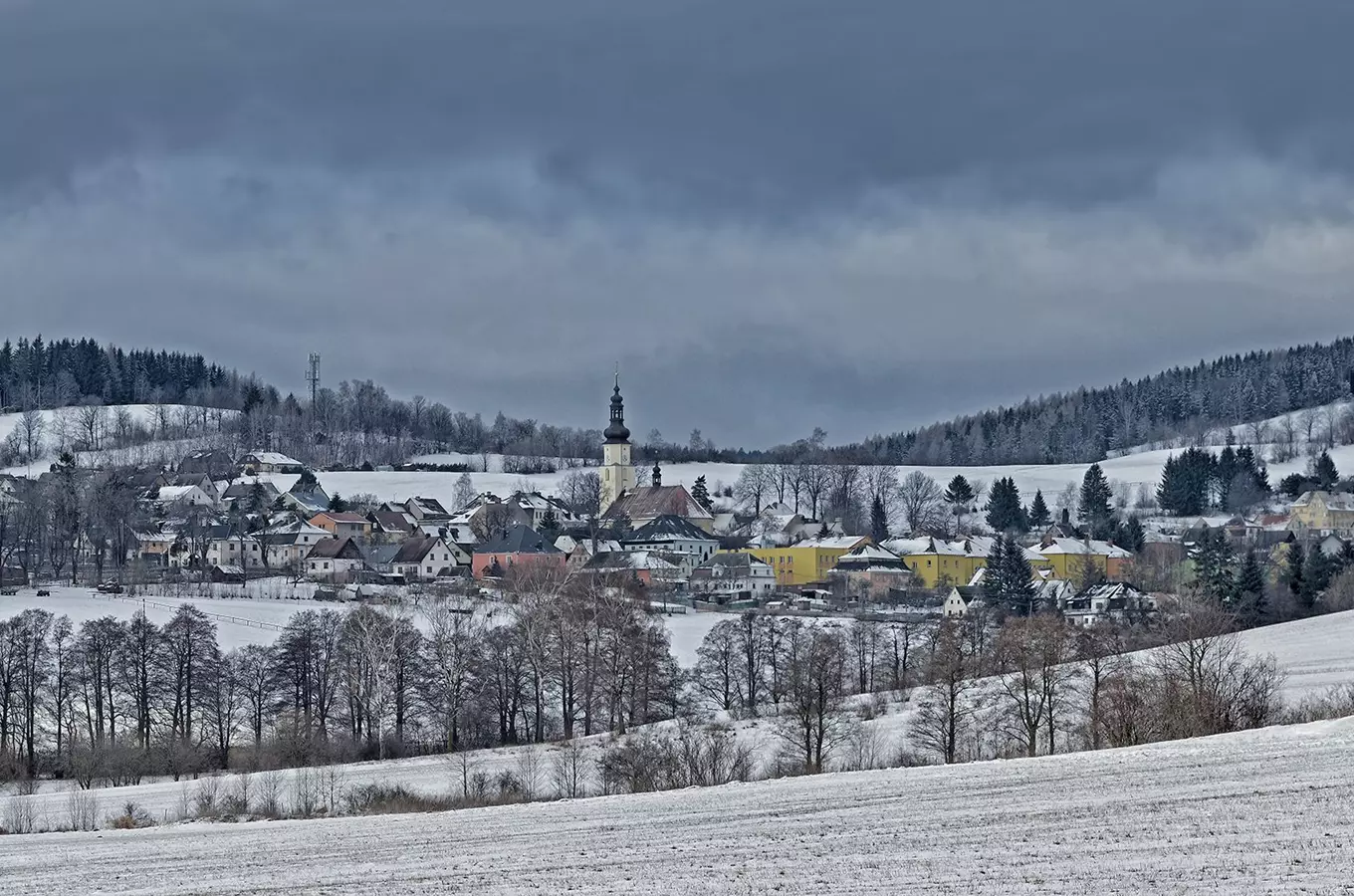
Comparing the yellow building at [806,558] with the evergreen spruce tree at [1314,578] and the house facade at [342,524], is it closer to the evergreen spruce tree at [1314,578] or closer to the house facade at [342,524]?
the house facade at [342,524]

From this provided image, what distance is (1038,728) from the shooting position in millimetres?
42812

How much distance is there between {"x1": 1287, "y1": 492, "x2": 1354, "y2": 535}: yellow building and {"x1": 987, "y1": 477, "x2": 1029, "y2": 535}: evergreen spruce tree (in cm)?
2195

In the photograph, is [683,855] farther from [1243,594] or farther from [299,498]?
[299,498]

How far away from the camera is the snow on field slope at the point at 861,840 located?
1814cm

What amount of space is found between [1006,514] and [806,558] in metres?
34.1

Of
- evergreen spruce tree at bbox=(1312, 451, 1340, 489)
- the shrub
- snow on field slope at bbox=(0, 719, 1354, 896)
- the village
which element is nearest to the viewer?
snow on field slope at bbox=(0, 719, 1354, 896)

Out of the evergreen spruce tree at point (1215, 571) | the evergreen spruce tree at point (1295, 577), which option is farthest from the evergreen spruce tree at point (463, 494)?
the evergreen spruce tree at point (1295, 577)

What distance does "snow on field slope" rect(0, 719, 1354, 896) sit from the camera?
1814cm

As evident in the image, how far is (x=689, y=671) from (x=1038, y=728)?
22.4m

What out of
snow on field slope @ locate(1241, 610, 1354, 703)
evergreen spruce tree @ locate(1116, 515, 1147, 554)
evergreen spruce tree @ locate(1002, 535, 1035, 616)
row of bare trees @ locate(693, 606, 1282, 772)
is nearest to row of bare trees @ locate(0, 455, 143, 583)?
row of bare trees @ locate(693, 606, 1282, 772)

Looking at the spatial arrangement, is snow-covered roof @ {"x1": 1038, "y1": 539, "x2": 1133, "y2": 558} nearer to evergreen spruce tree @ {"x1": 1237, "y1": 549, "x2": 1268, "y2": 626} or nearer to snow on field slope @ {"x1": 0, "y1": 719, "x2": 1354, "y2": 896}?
evergreen spruce tree @ {"x1": 1237, "y1": 549, "x2": 1268, "y2": 626}

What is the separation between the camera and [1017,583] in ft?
299

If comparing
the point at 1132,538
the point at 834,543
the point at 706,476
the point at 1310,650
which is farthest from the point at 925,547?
the point at 706,476

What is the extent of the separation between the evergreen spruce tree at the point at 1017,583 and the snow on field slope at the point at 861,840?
2462 inches
